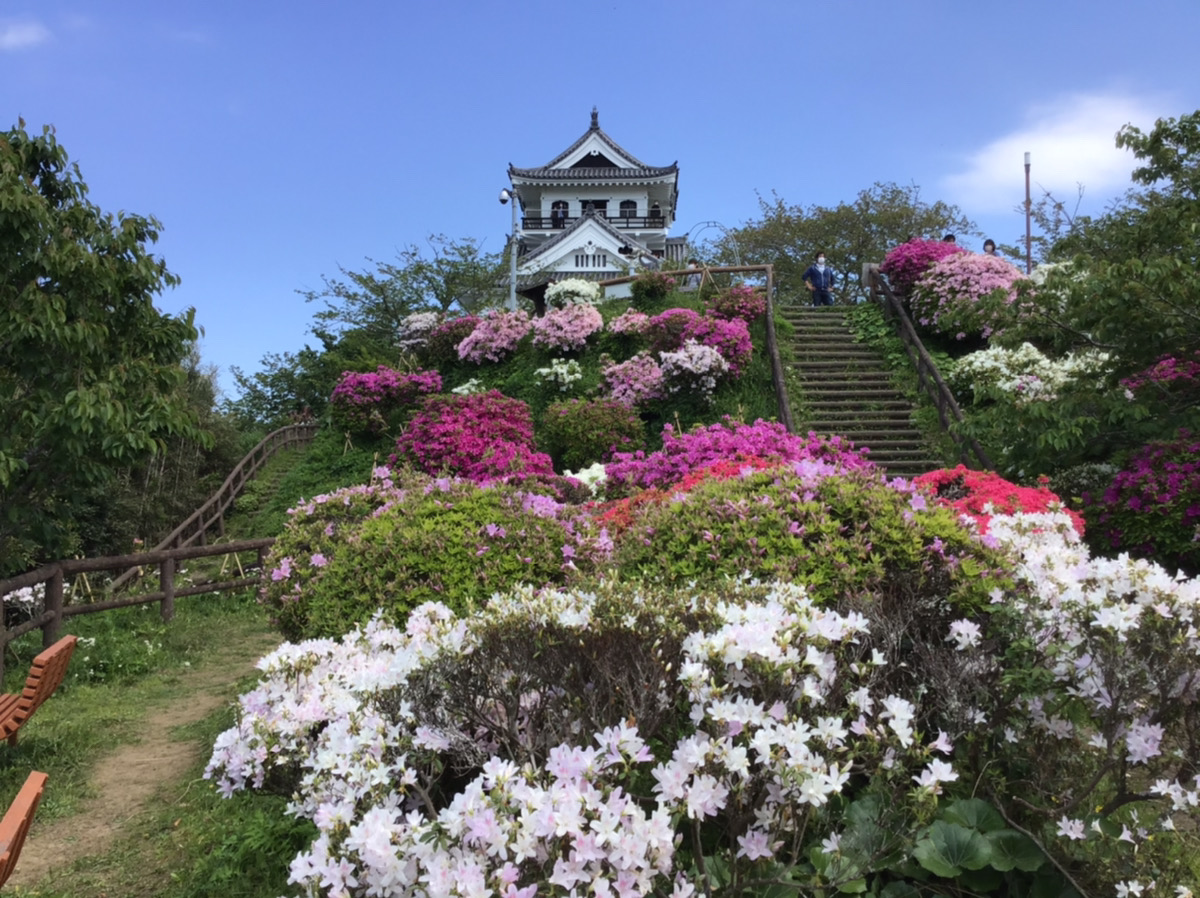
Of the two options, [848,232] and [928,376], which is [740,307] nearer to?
[928,376]

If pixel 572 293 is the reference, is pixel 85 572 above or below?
below

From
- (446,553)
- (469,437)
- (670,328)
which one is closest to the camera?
(446,553)

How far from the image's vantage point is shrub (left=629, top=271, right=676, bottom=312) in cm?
1725

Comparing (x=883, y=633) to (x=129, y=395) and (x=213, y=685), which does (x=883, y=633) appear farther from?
(x=129, y=395)

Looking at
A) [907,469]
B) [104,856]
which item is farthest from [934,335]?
[104,856]

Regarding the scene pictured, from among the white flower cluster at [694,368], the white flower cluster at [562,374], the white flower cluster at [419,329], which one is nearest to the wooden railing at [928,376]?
the white flower cluster at [694,368]

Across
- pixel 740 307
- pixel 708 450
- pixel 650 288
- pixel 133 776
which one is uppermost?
pixel 650 288

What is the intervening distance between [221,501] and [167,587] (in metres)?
7.73

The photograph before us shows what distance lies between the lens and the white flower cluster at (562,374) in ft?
49.6

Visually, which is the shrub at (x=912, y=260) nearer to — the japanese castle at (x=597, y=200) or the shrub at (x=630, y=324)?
the shrub at (x=630, y=324)

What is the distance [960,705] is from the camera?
2.68m

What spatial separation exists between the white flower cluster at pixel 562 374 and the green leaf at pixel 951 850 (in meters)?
13.0

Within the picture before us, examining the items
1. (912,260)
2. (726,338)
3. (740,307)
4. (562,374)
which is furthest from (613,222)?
(726,338)

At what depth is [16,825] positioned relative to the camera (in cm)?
222
